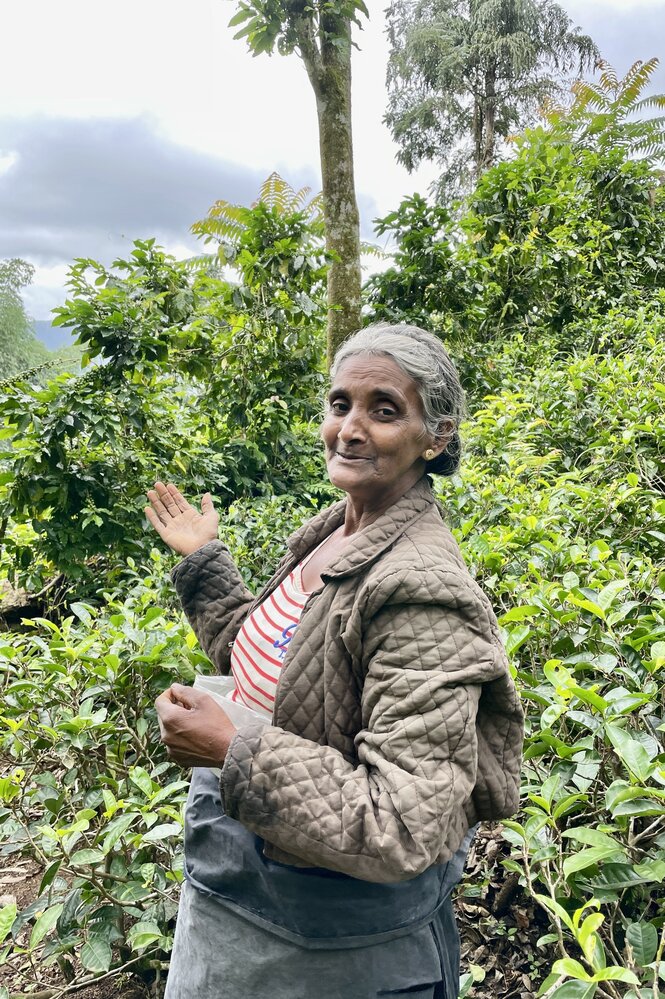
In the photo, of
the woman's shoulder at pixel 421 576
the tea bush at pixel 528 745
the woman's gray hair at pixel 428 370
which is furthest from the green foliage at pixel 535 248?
the woman's shoulder at pixel 421 576

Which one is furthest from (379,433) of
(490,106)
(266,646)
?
(490,106)

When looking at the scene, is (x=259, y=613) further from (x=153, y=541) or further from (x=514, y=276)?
(x=514, y=276)

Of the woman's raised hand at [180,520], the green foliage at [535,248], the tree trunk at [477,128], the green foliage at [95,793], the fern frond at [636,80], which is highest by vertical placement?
the tree trunk at [477,128]

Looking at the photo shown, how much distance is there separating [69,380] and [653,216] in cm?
692

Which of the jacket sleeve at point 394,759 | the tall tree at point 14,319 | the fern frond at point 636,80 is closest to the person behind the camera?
the jacket sleeve at point 394,759

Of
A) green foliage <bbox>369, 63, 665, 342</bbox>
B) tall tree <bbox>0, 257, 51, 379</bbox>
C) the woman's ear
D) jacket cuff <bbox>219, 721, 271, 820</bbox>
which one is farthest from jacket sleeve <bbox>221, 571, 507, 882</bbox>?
tall tree <bbox>0, 257, 51, 379</bbox>

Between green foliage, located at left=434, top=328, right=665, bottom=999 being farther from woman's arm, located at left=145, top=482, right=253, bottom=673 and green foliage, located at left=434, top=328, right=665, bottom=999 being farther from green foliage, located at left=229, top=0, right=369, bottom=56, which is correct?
green foliage, located at left=229, top=0, right=369, bottom=56

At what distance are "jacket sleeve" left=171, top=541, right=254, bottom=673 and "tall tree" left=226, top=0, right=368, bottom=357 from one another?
354cm

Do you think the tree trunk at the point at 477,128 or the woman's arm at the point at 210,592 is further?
the tree trunk at the point at 477,128

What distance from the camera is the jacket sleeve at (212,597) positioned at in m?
1.70

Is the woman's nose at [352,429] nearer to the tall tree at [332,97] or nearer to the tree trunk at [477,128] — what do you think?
the tall tree at [332,97]

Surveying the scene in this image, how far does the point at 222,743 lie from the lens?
1.08 meters

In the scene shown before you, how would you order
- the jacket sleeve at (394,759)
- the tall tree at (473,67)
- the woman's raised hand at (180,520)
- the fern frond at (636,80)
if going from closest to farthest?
the jacket sleeve at (394,759) → the woman's raised hand at (180,520) → the fern frond at (636,80) → the tall tree at (473,67)

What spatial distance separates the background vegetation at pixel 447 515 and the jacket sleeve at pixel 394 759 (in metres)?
0.34
